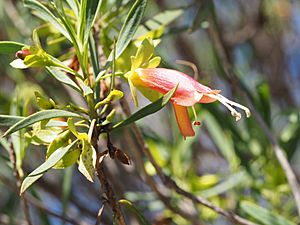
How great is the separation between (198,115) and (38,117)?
0.73 m

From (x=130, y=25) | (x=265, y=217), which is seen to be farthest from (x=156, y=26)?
(x=265, y=217)

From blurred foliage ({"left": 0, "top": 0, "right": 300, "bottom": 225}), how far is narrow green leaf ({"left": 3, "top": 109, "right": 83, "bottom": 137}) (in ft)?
0.15

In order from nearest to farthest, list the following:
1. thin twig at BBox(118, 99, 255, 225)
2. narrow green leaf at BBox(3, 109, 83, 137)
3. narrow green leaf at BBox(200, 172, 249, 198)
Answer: narrow green leaf at BBox(3, 109, 83, 137), thin twig at BBox(118, 99, 255, 225), narrow green leaf at BBox(200, 172, 249, 198)

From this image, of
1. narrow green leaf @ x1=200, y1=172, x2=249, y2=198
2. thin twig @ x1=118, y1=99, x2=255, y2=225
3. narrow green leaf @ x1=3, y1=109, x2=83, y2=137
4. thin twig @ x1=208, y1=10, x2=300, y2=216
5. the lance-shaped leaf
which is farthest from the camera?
narrow green leaf @ x1=200, y1=172, x2=249, y2=198

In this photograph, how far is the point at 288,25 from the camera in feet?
7.29

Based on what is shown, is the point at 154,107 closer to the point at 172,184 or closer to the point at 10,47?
the point at 10,47

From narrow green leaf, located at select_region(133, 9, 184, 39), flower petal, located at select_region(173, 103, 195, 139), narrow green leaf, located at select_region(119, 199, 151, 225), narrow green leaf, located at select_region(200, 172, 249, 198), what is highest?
narrow green leaf, located at select_region(133, 9, 184, 39)

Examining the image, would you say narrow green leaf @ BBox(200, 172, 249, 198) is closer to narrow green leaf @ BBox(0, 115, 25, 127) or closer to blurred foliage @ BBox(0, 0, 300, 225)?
blurred foliage @ BBox(0, 0, 300, 225)

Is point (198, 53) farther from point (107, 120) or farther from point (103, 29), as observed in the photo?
point (107, 120)

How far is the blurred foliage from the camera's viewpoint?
1.05 m

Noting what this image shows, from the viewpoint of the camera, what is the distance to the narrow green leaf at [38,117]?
2.10 feet

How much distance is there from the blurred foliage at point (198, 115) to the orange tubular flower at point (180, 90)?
8 centimetres

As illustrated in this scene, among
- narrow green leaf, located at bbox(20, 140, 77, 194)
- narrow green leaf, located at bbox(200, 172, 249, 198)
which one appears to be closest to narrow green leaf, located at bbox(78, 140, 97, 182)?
narrow green leaf, located at bbox(20, 140, 77, 194)

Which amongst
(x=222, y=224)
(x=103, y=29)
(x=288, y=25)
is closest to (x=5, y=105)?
(x=103, y=29)
